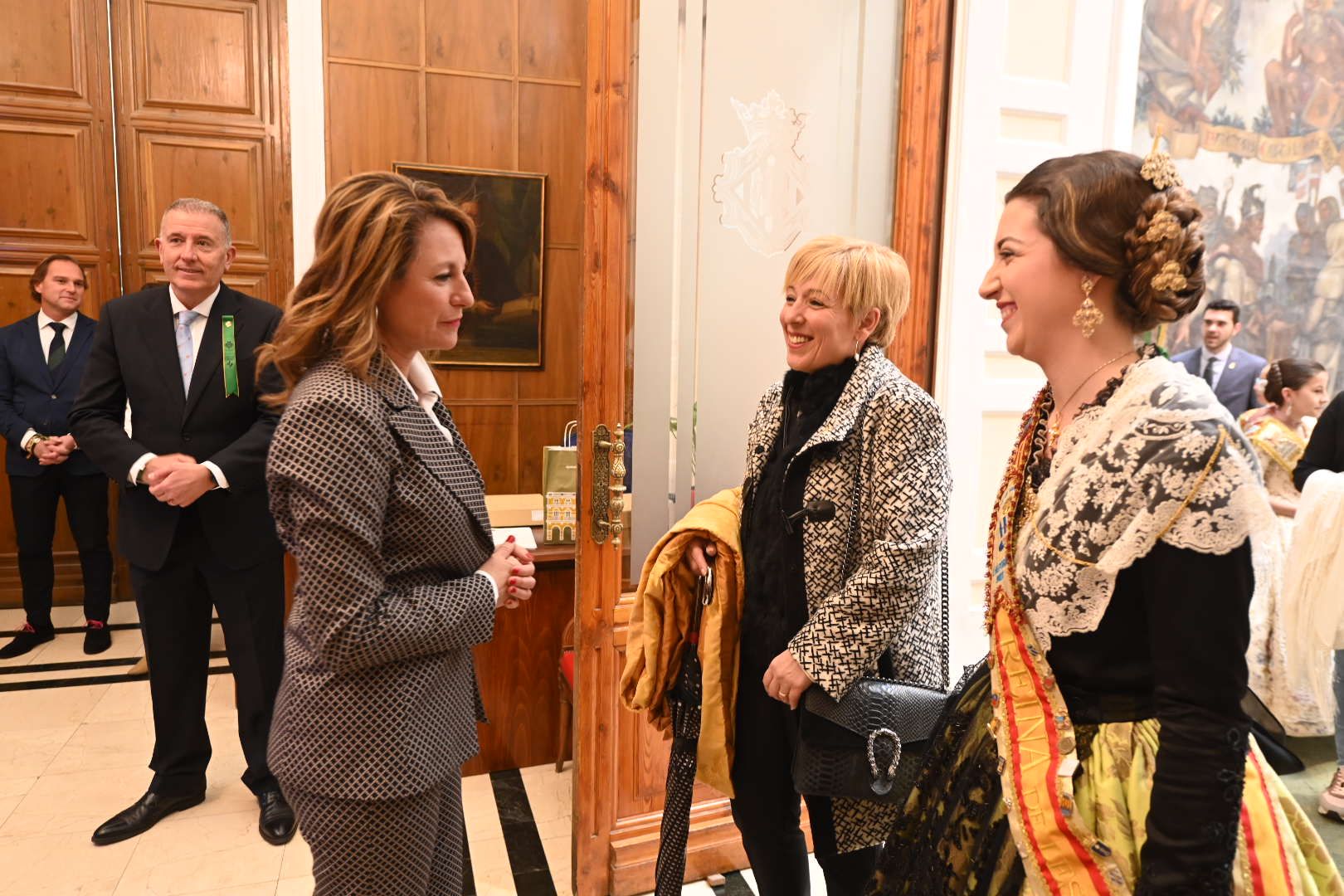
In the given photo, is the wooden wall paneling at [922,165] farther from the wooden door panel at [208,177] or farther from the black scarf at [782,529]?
the wooden door panel at [208,177]

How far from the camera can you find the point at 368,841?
4.63ft

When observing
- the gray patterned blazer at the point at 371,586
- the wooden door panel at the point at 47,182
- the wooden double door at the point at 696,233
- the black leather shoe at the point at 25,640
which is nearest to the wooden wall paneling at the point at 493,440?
the wooden door panel at the point at 47,182

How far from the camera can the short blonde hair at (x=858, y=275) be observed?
185 centimetres

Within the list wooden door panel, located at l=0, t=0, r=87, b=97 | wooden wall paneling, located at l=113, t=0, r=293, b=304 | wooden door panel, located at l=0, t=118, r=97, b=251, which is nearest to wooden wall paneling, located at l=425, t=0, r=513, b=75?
wooden wall paneling, located at l=113, t=0, r=293, b=304

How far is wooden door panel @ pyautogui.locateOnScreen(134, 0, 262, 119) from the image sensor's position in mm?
5066

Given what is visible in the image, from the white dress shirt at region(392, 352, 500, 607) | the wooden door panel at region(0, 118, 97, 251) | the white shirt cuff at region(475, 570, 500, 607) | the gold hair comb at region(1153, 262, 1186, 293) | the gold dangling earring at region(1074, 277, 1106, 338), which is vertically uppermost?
the wooden door panel at region(0, 118, 97, 251)

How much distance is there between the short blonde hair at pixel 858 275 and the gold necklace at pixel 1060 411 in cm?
61

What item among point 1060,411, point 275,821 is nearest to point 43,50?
point 275,821

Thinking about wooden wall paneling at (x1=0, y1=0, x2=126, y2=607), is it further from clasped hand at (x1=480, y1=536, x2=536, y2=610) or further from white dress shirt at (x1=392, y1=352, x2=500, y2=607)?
clasped hand at (x1=480, y1=536, x2=536, y2=610)

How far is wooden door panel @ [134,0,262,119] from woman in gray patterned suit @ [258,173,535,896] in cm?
459

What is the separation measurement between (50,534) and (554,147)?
3.78m

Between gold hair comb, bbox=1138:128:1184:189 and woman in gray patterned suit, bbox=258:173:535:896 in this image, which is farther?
woman in gray patterned suit, bbox=258:173:535:896

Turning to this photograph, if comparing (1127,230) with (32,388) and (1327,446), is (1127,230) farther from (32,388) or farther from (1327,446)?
(32,388)

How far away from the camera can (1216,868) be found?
1007mm
